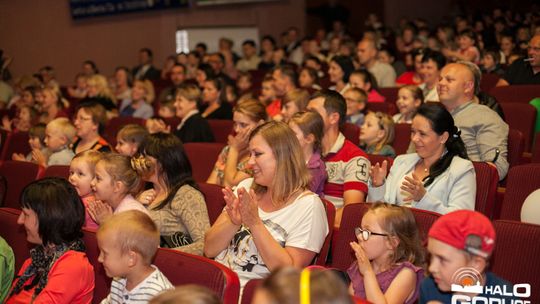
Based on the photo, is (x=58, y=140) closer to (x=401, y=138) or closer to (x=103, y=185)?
(x=103, y=185)

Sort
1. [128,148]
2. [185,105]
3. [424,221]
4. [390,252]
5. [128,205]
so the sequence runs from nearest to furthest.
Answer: [390,252], [424,221], [128,205], [128,148], [185,105]

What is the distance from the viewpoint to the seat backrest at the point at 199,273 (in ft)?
8.34

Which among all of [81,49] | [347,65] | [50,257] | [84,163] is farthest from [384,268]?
[81,49]

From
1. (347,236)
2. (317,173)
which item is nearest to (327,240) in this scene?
(347,236)

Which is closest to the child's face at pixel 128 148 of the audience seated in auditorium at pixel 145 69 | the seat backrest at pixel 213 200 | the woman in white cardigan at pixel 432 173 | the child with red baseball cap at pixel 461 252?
the seat backrest at pixel 213 200

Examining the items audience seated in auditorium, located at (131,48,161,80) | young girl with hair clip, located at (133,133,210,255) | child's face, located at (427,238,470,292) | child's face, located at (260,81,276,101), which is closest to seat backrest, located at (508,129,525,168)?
young girl with hair clip, located at (133,133,210,255)

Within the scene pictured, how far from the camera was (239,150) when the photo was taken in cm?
463

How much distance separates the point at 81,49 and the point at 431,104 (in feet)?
29.2

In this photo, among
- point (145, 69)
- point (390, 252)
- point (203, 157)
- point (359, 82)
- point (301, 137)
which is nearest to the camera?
point (390, 252)

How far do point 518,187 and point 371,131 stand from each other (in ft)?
4.85

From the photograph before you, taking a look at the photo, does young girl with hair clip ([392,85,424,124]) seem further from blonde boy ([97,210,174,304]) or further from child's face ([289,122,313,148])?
blonde boy ([97,210,174,304])

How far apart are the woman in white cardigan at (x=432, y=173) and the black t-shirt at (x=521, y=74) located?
285 centimetres

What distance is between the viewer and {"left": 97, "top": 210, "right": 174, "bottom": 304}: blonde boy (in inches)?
108

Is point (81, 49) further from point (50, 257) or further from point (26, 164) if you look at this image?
point (50, 257)
